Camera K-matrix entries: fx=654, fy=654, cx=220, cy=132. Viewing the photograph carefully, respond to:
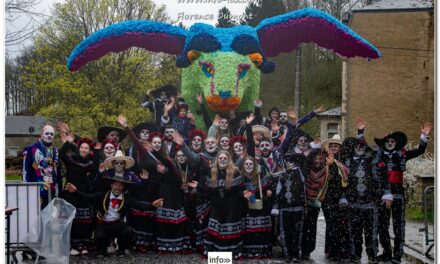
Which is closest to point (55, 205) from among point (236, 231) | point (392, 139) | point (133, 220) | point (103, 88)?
point (133, 220)

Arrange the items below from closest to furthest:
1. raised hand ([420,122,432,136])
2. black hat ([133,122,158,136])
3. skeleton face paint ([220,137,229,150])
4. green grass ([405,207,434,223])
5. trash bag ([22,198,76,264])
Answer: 1. trash bag ([22,198,76,264])
2. raised hand ([420,122,432,136])
3. skeleton face paint ([220,137,229,150])
4. black hat ([133,122,158,136])
5. green grass ([405,207,434,223])

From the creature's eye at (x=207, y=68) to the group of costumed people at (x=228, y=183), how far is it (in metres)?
0.37

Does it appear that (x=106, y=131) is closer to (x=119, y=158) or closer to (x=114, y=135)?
(x=114, y=135)

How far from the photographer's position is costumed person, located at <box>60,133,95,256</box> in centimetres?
649

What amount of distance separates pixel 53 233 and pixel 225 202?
164 centimetres

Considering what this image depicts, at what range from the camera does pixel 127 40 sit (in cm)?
646

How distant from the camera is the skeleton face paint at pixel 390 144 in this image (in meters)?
6.38

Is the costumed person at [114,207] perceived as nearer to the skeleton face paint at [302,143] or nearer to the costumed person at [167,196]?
the costumed person at [167,196]

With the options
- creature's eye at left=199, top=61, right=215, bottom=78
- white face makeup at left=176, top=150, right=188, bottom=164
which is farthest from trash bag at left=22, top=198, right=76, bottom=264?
creature's eye at left=199, top=61, right=215, bottom=78

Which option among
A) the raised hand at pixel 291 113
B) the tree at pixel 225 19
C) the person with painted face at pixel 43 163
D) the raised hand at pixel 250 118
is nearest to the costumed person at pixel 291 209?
the raised hand at pixel 291 113

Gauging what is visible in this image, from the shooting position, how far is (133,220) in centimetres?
659

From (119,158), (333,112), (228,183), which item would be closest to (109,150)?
(119,158)

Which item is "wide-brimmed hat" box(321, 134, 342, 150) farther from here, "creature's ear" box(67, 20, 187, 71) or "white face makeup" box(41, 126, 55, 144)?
"white face makeup" box(41, 126, 55, 144)

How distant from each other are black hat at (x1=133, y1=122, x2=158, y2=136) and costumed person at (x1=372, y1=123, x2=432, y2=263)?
2.19 metres
